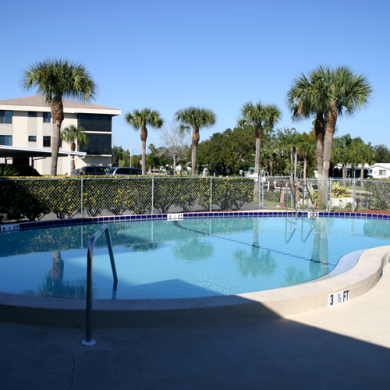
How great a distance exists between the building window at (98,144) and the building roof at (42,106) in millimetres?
2663

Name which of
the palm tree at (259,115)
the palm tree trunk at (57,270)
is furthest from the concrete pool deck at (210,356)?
the palm tree at (259,115)

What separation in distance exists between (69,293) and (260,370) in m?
3.58

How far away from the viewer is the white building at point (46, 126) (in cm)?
3781

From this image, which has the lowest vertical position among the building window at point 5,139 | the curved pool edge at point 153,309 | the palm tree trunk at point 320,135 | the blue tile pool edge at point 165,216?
the curved pool edge at point 153,309

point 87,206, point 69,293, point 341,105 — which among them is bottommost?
point 69,293

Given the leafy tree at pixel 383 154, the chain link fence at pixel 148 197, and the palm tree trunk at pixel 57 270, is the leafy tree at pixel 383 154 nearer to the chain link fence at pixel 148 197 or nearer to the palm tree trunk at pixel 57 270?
the chain link fence at pixel 148 197

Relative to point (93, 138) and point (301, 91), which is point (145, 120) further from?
point (301, 91)

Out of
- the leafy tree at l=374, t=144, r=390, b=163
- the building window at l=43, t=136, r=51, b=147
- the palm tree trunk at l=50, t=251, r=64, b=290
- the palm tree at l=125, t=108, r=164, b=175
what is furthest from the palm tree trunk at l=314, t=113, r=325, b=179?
the leafy tree at l=374, t=144, r=390, b=163

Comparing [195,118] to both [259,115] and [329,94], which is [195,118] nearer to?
[259,115]

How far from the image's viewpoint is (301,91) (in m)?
18.8

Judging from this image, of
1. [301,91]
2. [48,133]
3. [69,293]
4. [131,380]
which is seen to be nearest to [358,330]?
[131,380]

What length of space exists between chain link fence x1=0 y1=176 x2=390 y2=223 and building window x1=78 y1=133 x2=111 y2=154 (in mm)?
27246

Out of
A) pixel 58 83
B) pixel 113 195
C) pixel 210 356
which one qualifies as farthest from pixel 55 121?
pixel 210 356

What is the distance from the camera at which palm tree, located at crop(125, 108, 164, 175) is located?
34.2m
